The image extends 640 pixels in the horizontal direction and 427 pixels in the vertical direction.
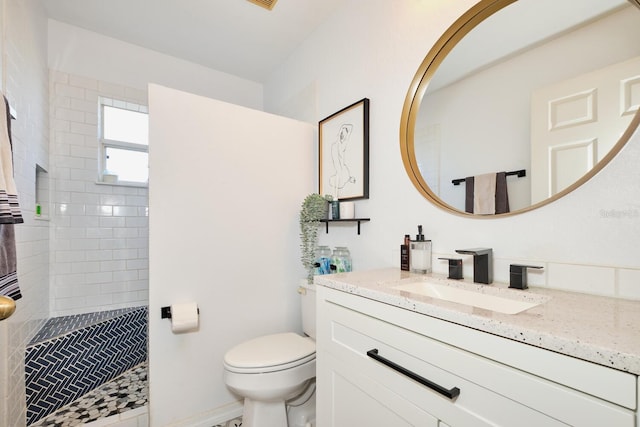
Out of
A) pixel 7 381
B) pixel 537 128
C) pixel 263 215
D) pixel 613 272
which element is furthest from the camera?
pixel 263 215

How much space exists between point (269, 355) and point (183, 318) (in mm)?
512

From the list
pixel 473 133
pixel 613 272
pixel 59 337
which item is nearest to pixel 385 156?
pixel 473 133

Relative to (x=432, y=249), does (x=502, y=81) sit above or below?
above

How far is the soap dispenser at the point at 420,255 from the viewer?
1280mm

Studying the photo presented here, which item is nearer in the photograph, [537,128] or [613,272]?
[613,272]

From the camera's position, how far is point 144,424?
5.42 feet

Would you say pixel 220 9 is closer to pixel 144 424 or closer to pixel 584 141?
pixel 584 141

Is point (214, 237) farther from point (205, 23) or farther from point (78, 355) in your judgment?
point (205, 23)

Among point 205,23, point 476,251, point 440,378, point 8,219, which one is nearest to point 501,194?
point 476,251

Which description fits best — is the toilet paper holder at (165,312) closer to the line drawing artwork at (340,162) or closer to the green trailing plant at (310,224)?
the green trailing plant at (310,224)

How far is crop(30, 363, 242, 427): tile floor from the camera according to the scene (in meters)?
1.63

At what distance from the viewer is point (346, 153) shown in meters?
1.85

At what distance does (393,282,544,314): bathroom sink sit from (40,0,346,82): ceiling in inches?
75.2

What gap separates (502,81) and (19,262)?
97.1 inches
